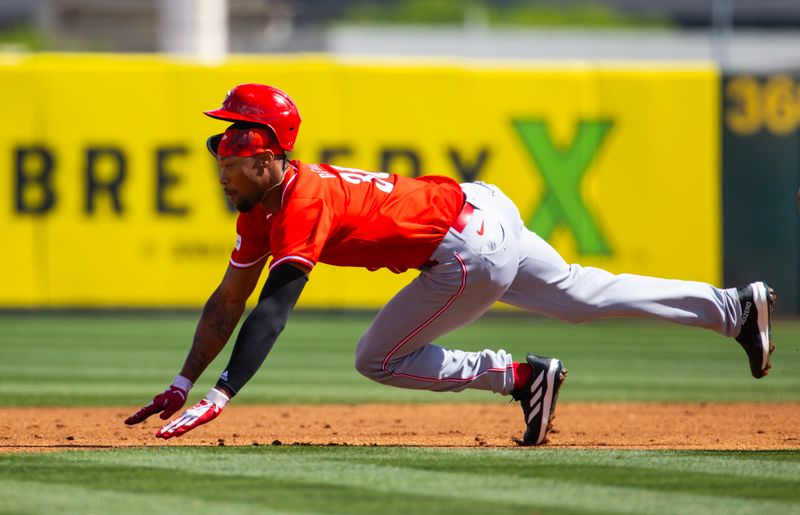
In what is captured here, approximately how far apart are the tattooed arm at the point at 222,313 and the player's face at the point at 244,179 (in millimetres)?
495

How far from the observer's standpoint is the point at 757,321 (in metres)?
5.95

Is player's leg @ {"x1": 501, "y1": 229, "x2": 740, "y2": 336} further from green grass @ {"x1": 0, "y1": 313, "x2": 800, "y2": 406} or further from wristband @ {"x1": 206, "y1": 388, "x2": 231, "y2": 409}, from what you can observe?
green grass @ {"x1": 0, "y1": 313, "x2": 800, "y2": 406}

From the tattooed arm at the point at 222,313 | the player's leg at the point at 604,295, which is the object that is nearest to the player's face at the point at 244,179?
the tattooed arm at the point at 222,313

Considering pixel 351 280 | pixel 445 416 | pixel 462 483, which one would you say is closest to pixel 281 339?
pixel 351 280

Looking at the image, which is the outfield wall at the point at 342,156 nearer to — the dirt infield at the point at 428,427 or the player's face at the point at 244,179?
the dirt infield at the point at 428,427

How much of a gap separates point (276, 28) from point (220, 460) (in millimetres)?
36627

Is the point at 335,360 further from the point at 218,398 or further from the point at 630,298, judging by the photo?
the point at 218,398

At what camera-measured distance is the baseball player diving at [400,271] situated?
5152 millimetres

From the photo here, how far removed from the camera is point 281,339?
41.2ft

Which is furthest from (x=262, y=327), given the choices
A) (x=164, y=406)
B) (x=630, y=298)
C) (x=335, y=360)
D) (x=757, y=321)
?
(x=335, y=360)

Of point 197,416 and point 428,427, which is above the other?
point 197,416

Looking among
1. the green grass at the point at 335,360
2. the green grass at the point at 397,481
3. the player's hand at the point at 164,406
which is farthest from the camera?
the green grass at the point at 335,360

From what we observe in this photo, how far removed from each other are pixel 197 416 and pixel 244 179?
35.2 inches

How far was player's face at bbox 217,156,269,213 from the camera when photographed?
17.1ft
